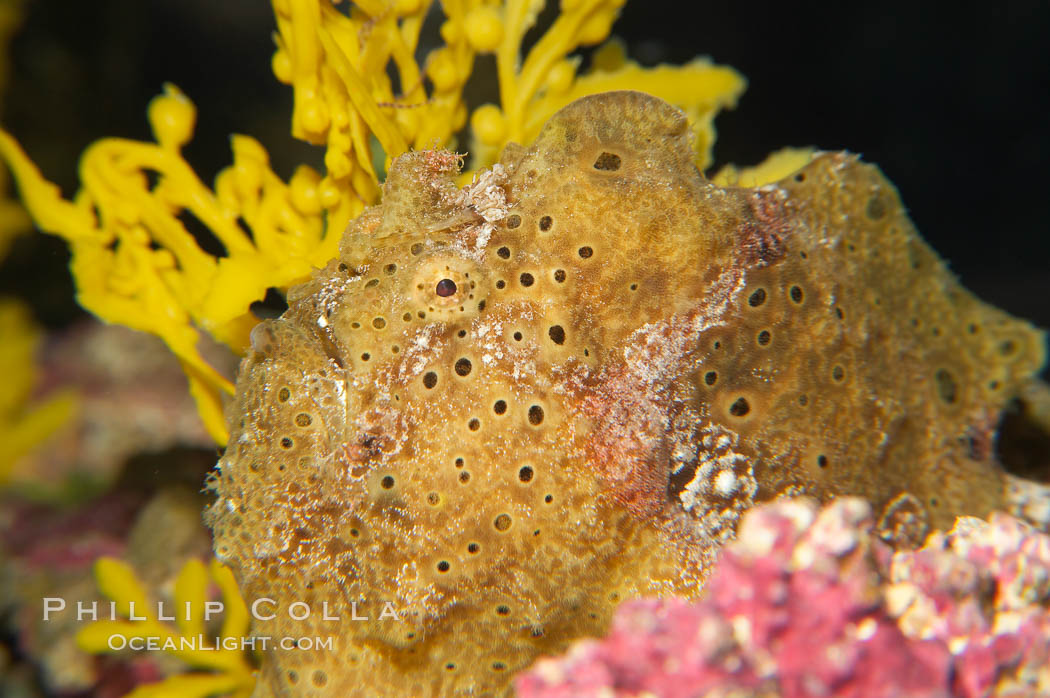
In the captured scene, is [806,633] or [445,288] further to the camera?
[445,288]

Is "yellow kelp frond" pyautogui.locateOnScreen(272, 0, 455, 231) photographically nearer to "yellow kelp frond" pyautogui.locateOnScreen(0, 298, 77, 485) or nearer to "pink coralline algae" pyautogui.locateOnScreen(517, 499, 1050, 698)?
"pink coralline algae" pyautogui.locateOnScreen(517, 499, 1050, 698)

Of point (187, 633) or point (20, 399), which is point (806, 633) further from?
point (20, 399)

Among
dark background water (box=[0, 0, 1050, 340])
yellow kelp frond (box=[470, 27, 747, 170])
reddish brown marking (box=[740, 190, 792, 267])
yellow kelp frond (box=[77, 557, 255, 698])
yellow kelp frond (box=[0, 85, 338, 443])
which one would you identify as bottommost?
yellow kelp frond (box=[77, 557, 255, 698])

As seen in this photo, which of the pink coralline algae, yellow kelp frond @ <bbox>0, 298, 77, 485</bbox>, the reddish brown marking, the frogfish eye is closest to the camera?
the pink coralline algae

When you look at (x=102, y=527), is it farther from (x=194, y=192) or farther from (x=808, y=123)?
(x=808, y=123)

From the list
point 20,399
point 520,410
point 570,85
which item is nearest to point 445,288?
point 520,410

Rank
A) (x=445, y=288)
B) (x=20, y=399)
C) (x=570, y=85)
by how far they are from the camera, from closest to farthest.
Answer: (x=445, y=288)
(x=570, y=85)
(x=20, y=399)

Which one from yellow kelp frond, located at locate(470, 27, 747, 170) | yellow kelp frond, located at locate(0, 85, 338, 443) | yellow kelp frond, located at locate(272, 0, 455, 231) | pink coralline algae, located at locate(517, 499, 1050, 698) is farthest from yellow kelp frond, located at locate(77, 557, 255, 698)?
yellow kelp frond, located at locate(470, 27, 747, 170)
